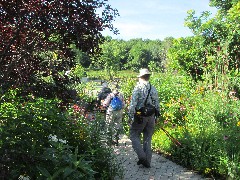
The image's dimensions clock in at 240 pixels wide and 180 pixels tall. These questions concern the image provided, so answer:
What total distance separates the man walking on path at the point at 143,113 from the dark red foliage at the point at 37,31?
1.85 metres

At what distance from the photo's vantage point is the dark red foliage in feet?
12.5

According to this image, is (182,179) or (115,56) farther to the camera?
(115,56)

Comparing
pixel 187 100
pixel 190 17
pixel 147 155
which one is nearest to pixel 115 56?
pixel 190 17

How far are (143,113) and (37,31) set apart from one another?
2.63 metres

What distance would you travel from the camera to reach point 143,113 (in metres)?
5.80

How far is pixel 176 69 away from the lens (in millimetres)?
12602

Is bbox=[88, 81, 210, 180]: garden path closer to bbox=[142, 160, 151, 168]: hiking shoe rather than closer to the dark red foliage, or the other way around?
bbox=[142, 160, 151, 168]: hiking shoe

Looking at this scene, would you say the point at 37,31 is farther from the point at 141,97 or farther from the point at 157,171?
the point at 157,171

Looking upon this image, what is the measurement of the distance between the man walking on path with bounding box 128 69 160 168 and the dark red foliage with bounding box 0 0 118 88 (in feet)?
6.07

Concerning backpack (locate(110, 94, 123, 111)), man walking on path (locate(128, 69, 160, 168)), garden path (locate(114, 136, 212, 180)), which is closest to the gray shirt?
man walking on path (locate(128, 69, 160, 168))

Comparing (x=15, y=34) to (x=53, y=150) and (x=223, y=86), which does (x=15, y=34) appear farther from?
(x=223, y=86)

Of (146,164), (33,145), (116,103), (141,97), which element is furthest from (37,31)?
(116,103)

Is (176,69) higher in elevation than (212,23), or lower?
lower

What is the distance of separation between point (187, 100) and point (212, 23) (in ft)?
15.6
